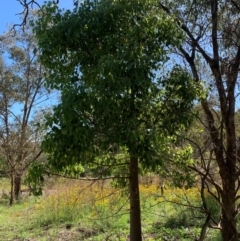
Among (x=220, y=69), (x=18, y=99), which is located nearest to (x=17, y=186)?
(x=18, y=99)

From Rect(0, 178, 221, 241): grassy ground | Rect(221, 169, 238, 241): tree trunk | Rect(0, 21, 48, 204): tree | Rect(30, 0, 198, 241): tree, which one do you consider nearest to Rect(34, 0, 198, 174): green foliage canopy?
Rect(30, 0, 198, 241): tree

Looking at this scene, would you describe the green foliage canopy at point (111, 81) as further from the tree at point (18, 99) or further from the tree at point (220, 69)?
the tree at point (18, 99)

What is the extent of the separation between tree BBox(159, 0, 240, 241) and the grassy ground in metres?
1.48

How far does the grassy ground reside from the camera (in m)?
6.90

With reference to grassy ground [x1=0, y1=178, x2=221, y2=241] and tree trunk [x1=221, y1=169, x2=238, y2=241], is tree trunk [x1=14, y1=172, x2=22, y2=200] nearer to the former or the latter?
grassy ground [x1=0, y1=178, x2=221, y2=241]

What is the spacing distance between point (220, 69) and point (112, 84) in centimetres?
214

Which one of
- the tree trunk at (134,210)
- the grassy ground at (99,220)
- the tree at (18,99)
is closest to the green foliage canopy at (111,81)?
the tree trunk at (134,210)

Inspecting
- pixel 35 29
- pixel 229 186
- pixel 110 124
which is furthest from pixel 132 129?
pixel 229 186

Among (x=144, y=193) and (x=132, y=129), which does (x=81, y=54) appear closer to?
(x=132, y=129)

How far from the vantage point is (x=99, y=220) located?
7.74m

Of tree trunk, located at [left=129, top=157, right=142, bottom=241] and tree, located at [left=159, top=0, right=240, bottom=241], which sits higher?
tree, located at [left=159, top=0, right=240, bottom=241]

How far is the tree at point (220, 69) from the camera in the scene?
183 inches

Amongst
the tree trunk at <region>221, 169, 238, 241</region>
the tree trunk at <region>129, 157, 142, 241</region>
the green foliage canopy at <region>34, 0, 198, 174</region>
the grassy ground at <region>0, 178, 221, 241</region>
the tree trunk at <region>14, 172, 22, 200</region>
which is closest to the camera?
the green foliage canopy at <region>34, 0, 198, 174</region>

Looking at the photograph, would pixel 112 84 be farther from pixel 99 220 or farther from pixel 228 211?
pixel 99 220
